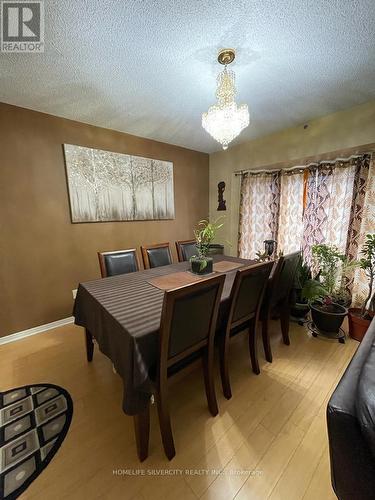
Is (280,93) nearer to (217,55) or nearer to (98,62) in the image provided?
(217,55)

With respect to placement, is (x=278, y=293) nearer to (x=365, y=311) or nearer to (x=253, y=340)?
(x=253, y=340)

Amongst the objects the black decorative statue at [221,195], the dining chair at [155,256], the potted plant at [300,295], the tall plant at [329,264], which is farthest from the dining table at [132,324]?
the black decorative statue at [221,195]

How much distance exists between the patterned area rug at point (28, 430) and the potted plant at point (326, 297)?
2409mm

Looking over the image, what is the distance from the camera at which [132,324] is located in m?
1.08

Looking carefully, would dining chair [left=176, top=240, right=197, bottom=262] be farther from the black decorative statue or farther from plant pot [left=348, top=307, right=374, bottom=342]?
plant pot [left=348, top=307, right=374, bottom=342]

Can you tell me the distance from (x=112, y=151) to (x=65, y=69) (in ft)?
3.79

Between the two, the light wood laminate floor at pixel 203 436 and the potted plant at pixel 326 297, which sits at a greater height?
the potted plant at pixel 326 297

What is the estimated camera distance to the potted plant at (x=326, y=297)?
2.13 m

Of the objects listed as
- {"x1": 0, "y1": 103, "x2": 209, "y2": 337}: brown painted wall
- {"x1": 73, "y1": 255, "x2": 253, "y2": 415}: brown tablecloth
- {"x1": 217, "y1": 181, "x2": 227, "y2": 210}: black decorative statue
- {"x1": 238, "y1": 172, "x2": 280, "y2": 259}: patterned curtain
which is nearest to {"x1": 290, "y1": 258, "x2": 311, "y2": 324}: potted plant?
{"x1": 238, "y1": 172, "x2": 280, "y2": 259}: patterned curtain

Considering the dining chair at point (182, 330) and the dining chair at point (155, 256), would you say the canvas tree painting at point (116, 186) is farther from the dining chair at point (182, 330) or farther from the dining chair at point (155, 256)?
the dining chair at point (182, 330)

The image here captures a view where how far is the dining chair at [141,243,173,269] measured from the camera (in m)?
2.37

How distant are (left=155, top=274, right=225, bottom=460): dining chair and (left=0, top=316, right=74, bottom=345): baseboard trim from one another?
2060 mm

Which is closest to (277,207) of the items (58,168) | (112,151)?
(112,151)

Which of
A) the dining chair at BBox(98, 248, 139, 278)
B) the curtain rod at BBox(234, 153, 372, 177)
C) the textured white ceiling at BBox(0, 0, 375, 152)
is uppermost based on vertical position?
the textured white ceiling at BBox(0, 0, 375, 152)
